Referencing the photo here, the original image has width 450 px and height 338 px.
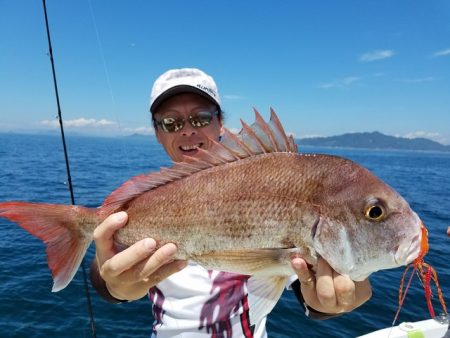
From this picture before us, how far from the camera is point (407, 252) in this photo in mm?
1924

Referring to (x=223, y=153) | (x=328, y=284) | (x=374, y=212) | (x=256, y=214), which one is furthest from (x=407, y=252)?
(x=223, y=153)

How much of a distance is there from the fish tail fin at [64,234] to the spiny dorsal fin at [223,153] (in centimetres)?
17

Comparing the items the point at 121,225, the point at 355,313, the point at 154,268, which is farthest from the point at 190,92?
the point at 355,313

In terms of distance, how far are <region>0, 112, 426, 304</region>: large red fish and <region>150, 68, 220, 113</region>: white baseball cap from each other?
112 cm

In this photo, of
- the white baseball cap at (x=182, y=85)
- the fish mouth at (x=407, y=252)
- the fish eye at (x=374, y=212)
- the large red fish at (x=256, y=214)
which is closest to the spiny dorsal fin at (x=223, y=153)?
the large red fish at (x=256, y=214)

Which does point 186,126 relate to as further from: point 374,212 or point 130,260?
point 374,212

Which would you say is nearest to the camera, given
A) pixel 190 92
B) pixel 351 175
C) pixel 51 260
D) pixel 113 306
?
pixel 351 175

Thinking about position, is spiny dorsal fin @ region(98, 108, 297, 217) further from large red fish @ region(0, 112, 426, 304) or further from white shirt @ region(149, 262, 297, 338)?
white shirt @ region(149, 262, 297, 338)

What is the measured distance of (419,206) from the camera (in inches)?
879

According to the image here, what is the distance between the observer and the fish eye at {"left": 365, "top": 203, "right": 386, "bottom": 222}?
2006mm

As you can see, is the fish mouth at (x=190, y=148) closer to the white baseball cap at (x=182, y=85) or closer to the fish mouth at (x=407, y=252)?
the white baseball cap at (x=182, y=85)

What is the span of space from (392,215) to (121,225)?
177cm

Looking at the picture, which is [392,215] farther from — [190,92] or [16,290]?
[16,290]

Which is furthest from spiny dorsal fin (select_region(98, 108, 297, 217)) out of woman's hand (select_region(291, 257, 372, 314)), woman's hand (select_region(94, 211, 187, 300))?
woman's hand (select_region(291, 257, 372, 314))
